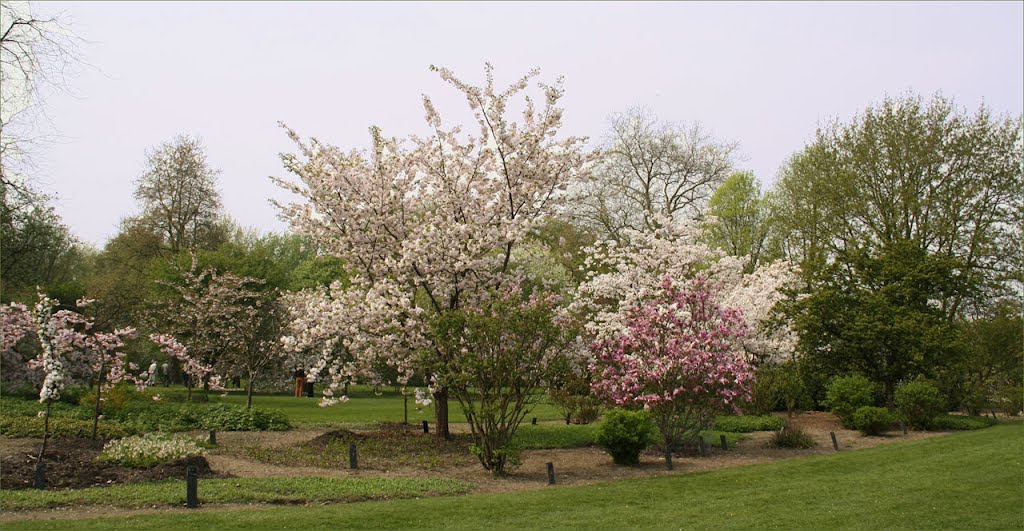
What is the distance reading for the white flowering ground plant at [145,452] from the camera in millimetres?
11031

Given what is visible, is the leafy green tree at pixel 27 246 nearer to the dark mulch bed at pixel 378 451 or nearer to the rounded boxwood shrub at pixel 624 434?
the dark mulch bed at pixel 378 451

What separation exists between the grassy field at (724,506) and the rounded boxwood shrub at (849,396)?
667 cm

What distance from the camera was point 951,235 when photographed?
82.8 ft

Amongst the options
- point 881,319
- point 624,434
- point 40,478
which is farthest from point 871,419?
point 40,478

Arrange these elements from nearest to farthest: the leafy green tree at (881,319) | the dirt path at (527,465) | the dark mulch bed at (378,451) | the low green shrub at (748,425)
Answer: the dirt path at (527,465) < the dark mulch bed at (378,451) < the low green shrub at (748,425) < the leafy green tree at (881,319)

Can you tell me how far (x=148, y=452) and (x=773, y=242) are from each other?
29.0 metres

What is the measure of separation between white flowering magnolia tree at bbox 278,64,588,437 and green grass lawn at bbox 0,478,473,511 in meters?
3.79

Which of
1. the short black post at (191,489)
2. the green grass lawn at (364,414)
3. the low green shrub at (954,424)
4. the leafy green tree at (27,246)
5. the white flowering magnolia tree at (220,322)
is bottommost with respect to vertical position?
the low green shrub at (954,424)

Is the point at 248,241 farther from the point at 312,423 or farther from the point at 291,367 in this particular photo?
the point at 312,423

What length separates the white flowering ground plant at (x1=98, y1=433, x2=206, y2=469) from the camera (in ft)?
36.2

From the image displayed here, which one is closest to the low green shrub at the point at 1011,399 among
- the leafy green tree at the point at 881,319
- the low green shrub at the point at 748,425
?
the leafy green tree at the point at 881,319

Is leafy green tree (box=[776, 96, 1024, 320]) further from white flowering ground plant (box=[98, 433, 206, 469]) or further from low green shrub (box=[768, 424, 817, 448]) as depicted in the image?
white flowering ground plant (box=[98, 433, 206, 469])

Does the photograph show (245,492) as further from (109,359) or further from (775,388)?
(775,388)

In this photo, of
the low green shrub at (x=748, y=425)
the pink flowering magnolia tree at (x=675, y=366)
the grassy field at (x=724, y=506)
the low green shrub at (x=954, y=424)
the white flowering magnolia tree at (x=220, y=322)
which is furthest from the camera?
the white flowering magnolia tree at (x=220, y=322)
